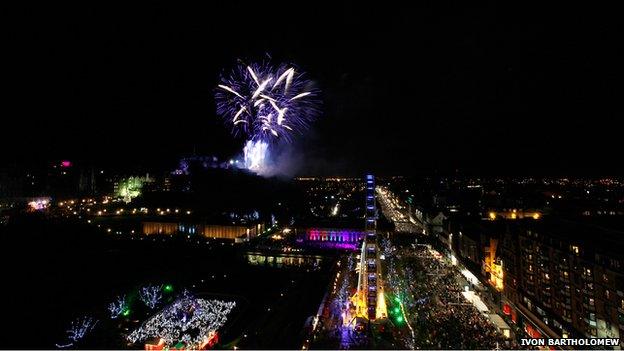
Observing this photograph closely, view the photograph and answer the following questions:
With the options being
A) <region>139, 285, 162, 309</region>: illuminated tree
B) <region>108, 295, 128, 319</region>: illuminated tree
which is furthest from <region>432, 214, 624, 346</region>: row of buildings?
<region>108, 295, 128, 319</region>: illuminated tree

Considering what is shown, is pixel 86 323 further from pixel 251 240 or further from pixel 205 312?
pixel 251 240

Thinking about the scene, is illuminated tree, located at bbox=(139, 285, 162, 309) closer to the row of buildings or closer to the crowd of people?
the crowd of people

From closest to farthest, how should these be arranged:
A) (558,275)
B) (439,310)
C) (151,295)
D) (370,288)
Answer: (370,288), (439,310), (558,275), (151,295)

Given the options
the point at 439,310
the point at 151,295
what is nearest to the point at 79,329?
the point at 151,295

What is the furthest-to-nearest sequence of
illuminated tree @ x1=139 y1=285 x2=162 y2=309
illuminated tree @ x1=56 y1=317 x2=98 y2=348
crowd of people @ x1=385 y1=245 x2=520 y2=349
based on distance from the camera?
illuminated tree @ x1=139 y1=285 x2=162 y2=309
illuminated tree @ x1=56 y1=317 x2=98 y2=348
crowd of people @ x1=385 y1=245 x2=520 y2=349

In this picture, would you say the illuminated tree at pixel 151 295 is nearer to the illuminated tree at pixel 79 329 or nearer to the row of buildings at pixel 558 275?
the illuminated tree at pixel 79 329

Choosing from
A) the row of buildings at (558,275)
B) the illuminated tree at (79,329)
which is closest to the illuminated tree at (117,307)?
the illuminated tree at (79,329)

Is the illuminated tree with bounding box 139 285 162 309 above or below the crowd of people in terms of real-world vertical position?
above

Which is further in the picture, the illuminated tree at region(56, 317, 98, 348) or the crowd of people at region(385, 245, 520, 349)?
the illuminated tree at region(56, 317, 98, 348)

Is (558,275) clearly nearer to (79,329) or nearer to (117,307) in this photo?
(117,307)
